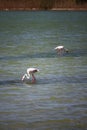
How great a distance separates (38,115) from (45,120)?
1.89 feet

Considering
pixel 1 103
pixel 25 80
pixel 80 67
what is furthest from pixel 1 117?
pixel 80 67

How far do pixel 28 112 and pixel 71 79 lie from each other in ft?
19.6

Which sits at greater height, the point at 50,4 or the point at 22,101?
the point at 22,101

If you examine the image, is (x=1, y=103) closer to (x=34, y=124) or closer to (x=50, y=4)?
(x=34, y=124)

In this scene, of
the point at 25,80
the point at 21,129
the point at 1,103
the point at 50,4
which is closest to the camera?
the point at 21,129

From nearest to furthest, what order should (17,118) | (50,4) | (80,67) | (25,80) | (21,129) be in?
(21,129), (17,118), (25,80), (80,67), (50,4)

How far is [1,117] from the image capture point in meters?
15.3

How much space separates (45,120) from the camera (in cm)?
1496

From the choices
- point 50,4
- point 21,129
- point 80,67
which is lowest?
point 50,4

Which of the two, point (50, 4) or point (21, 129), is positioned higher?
point (21, 129)

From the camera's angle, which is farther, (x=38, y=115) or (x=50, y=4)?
(x=50, y=4)

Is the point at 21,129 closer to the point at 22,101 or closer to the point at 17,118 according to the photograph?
the point at 17,118

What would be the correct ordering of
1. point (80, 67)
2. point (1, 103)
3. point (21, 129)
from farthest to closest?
point (80, 67) < point (1, 103) < point (21, 129)

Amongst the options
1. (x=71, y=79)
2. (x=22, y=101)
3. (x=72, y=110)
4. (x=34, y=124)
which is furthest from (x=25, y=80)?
(x=34, y=124)
